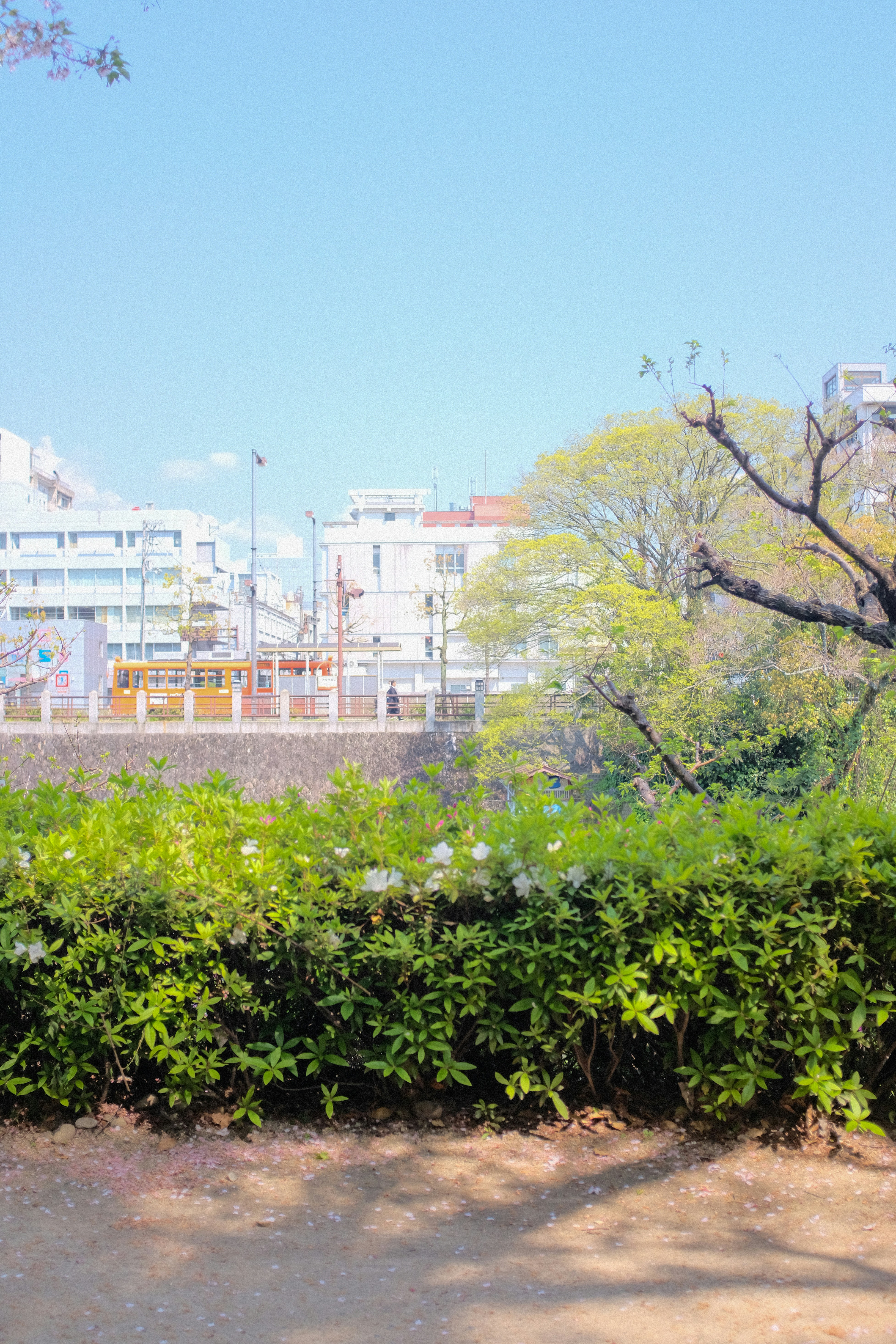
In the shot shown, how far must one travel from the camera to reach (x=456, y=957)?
3.38m

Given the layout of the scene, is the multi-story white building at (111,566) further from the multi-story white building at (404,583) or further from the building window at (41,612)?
the multi-story white building at (404,583)

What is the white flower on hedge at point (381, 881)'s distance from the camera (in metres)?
3.29

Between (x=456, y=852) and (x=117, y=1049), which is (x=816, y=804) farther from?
(x=117, y=1049)

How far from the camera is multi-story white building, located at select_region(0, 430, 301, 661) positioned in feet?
178

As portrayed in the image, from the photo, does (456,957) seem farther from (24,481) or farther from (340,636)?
(24,481)

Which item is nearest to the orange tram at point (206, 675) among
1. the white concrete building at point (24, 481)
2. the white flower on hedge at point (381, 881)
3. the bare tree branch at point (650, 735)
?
the bare tree branch at point (650, 735)

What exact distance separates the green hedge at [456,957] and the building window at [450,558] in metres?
47.5

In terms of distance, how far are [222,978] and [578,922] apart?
3.98 ft

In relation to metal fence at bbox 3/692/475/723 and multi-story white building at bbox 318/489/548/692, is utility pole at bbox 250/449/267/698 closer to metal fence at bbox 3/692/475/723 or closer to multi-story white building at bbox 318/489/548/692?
metal fence at bbox 3/692/475/723

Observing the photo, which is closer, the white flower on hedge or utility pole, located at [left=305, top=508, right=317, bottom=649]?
the white flower on hedge

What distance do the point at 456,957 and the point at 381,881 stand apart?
Answer: 379mm

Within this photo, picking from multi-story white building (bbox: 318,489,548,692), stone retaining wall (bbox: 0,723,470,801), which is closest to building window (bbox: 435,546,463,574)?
multi-story white building (bbox: 318,489,548,692)

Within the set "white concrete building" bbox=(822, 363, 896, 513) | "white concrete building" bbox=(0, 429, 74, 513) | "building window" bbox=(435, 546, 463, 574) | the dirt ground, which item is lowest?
the dirt ground

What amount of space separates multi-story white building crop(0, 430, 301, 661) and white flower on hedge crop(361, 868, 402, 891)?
49.0 metres
